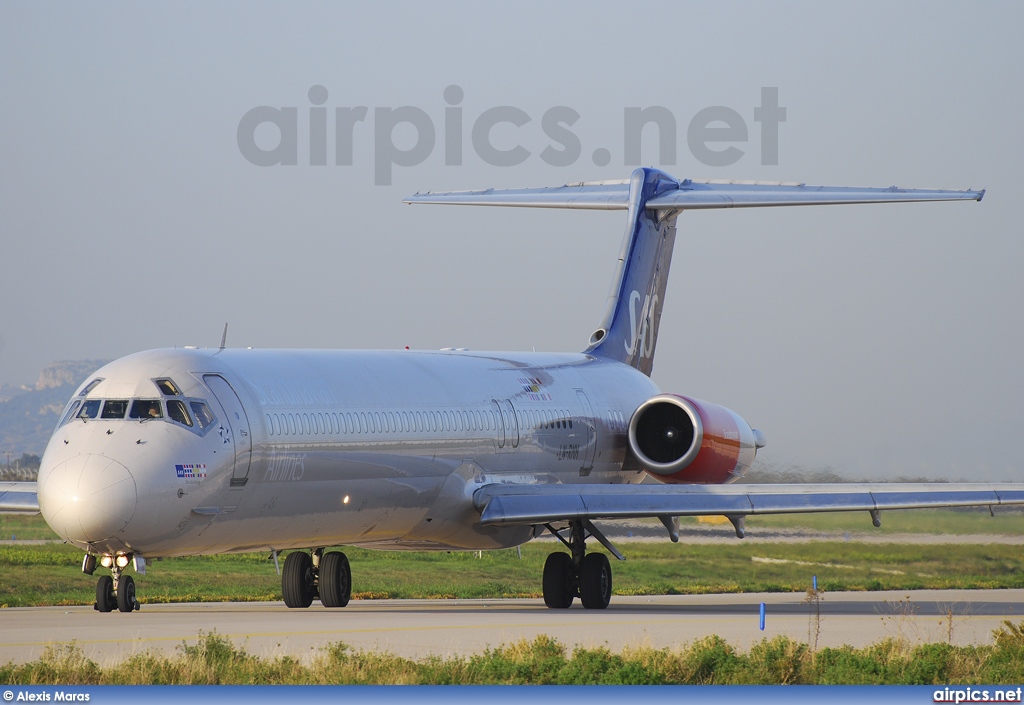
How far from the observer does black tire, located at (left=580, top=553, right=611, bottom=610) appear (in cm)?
2648

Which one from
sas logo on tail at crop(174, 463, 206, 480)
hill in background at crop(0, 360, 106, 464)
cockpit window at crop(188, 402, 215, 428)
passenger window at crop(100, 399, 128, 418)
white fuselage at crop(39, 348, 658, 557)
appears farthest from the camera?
hill in background at crop(0, 360, 106, 464)

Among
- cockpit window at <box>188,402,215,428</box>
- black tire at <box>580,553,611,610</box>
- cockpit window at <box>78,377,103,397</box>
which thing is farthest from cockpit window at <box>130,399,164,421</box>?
black tire at <box>580,553,611,610</box>

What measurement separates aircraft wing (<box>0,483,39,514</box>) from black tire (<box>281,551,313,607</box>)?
4.13 metres

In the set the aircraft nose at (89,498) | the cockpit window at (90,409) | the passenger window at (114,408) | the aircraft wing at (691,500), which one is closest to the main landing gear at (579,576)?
the aircraft wing at (691,500)

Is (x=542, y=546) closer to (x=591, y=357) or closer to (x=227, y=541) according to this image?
(x=591, y=357)

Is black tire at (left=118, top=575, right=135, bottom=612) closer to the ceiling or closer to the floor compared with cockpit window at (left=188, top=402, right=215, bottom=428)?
closer to the floor

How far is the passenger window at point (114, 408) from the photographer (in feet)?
66.8

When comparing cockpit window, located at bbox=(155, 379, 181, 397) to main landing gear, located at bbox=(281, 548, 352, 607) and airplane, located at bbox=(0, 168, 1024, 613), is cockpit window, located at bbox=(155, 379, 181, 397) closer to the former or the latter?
airplane, located at bbox=(0, 168, 1024, 613)

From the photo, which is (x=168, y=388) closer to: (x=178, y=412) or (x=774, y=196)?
(x=178, y=412)

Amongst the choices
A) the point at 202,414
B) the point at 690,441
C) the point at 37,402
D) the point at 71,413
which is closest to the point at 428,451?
the point at 202,414

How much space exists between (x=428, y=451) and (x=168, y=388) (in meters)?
5.42

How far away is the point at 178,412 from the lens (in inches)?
810

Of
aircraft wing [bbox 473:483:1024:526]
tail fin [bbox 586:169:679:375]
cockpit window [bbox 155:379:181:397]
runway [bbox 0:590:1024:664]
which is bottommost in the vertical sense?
runway [bbox 0:590:1024:664]

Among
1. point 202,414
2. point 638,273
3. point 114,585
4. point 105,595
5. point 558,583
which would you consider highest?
point 638,273
